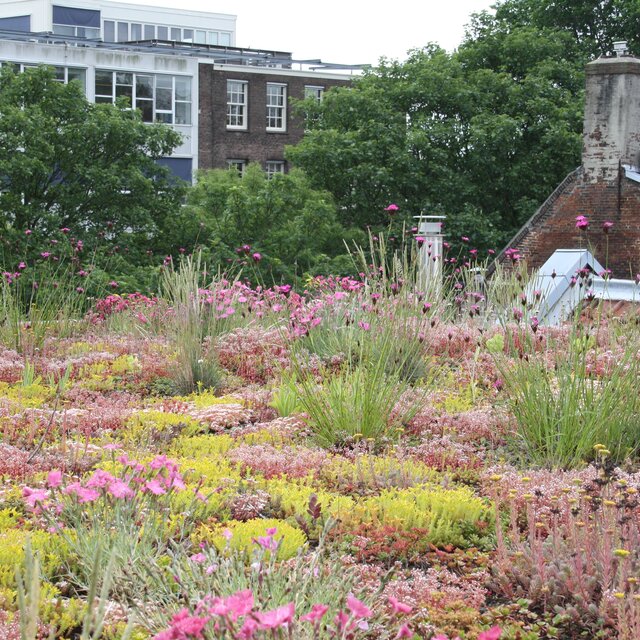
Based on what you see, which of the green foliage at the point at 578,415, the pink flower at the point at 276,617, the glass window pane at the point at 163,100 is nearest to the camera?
the pink flower at the point at 276,617

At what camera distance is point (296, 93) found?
51844 millimetres

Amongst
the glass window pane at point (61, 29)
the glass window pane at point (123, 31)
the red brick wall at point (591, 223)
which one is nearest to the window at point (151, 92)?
the glass window pane at point (61, 29)

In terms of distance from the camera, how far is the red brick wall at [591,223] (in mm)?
21369

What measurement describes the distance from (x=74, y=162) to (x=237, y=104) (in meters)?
27.4

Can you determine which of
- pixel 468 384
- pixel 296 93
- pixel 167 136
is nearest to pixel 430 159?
pixel 167 136

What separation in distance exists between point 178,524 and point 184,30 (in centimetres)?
6967

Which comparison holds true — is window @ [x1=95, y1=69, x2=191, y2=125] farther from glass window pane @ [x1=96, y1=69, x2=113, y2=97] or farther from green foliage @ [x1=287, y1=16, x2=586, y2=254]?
green foliage @ [x1=287, y1=16, x2=586, y2=254]

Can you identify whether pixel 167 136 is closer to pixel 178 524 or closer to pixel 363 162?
pixel 363 162

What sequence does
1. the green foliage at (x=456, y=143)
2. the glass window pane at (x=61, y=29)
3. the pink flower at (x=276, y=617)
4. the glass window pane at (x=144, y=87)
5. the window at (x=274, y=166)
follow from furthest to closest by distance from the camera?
the glass window pane at (x=61, y=29) → the window at (x=274, y=166) → the glass window pane at (x=144, y=87) → the green foliage at (x=456, y=143) → the pink flower at (x=276, y=617)

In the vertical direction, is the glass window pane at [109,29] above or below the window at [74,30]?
above

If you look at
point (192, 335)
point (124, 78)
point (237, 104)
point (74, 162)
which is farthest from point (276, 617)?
point (237, 104)

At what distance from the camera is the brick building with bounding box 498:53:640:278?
21.3 metres

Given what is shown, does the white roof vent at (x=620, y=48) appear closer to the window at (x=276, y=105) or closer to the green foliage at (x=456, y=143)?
the green foliage at (x=456, y=143)

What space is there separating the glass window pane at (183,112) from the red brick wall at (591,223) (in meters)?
27.4
